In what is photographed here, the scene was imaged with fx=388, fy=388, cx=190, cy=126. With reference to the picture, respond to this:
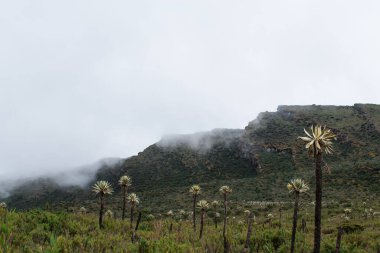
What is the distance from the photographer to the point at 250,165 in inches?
4067

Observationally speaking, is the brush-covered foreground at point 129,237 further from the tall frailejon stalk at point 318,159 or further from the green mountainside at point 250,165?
the green mountainside at point 250,165

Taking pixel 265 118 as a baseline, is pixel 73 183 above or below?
below

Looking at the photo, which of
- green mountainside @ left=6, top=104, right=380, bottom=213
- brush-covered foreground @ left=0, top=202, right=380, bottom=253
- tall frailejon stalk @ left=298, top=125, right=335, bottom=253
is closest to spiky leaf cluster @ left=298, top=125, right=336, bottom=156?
tall frailejon stalk @ left=298, top=125, right=335, bottom=253

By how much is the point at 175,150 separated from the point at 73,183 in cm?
3709

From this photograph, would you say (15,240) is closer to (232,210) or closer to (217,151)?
(232,210)

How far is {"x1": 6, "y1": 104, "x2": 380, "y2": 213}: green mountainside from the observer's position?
2835 inches

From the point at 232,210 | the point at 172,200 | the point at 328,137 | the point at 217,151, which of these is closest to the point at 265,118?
the point at 217,151

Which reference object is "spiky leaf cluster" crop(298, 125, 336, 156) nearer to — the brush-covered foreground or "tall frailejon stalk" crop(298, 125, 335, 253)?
"tall frailejon stalk" crop(298, 125, 335, 253)

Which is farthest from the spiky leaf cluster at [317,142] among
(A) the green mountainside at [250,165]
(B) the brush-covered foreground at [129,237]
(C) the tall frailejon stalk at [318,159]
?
(A) the green mountainside at [250,165]

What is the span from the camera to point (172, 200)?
248 feet

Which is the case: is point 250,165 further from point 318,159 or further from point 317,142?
point 318,159

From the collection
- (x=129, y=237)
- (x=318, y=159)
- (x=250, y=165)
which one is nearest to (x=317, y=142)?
(x=318, y=159)

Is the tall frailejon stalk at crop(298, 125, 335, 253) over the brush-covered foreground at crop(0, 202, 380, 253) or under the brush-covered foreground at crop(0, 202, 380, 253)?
over

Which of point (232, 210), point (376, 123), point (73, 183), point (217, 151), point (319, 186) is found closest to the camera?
point (319, 186)
